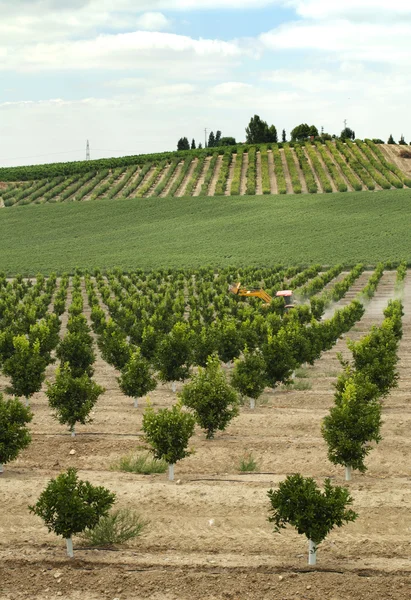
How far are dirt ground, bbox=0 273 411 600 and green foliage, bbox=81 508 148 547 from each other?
0.23 m

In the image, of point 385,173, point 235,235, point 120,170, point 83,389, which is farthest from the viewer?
point 120,170

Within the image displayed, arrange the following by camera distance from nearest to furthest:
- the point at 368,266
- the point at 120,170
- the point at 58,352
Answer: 1. the point at 58,352
2. the point at 368,266
3. the point at 120,170

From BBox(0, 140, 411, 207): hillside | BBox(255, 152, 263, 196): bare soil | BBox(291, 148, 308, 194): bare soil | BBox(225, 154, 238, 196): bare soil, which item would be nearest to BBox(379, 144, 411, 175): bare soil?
BBox(0, 140, 411, 207): hillside

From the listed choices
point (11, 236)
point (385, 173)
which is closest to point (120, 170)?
point (11, 236)

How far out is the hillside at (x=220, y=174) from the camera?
108 meters

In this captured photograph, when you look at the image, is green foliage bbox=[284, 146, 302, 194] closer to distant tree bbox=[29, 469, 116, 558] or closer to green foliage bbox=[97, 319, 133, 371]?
green foliage bbox=[97, 319, 133, 371]

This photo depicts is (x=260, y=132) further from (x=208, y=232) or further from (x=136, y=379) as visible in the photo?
(x=136, y=379)

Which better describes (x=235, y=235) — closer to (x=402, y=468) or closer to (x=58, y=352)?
(x=58, y=352)

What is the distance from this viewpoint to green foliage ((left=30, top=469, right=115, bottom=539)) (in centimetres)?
1374

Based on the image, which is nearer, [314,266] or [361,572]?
[361,572]

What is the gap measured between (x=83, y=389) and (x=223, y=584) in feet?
31.2

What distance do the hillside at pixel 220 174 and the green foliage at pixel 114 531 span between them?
303 ft

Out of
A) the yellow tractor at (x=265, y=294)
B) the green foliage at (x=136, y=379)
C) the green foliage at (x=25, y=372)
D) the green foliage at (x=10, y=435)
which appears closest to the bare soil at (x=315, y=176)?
the yellow tractor at (x=265, y=294)

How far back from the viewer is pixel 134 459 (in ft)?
62.6
